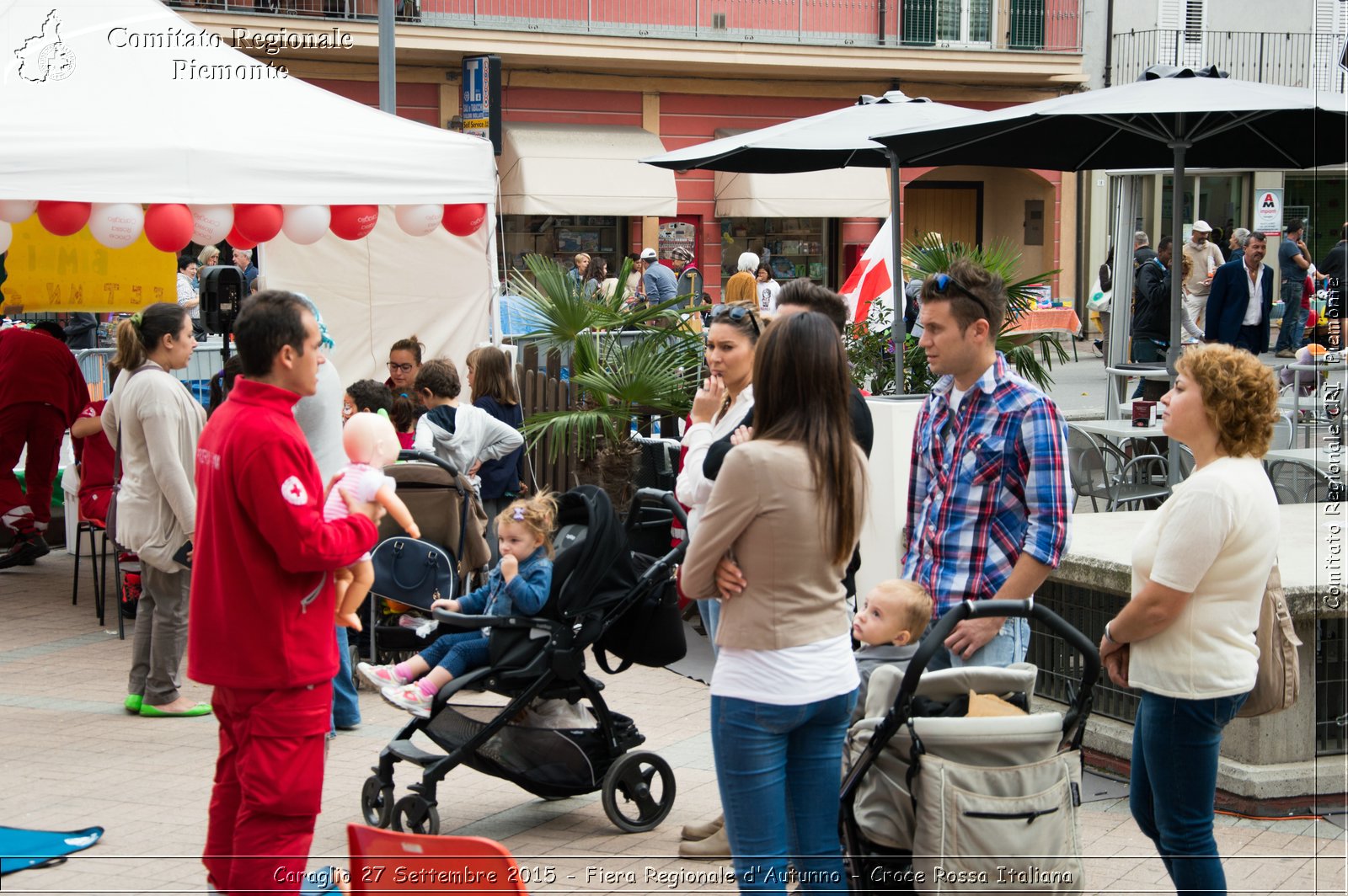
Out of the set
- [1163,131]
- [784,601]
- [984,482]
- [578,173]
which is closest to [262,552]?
[784,601]

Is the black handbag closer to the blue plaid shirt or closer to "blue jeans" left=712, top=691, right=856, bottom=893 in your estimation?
the blue plaid shirt

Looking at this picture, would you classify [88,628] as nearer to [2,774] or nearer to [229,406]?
[2,774]

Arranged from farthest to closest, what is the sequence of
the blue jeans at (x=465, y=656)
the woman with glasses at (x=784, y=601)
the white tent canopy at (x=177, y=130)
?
the white tent canopy at (x=177, y=130) < the blue jeans at (x=465, y=656) < the woman with glasses at (x=784, y=601)

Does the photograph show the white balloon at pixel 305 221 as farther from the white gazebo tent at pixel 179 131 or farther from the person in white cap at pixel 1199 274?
the person in white cap at pixel 1199 274

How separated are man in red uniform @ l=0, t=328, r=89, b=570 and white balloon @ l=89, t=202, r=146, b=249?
2.36 metres

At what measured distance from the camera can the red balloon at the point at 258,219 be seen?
27.9 ft

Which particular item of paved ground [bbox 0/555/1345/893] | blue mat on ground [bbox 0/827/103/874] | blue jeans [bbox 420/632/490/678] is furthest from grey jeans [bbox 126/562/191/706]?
blue jeans [bbox 420/632/490/678]

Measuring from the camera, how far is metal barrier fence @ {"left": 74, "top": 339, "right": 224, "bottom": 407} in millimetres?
12500

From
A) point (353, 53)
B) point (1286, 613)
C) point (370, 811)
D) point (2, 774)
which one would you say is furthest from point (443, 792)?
point (353, 53)

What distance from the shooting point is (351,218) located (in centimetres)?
902

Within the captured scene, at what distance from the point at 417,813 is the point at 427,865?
197 cm

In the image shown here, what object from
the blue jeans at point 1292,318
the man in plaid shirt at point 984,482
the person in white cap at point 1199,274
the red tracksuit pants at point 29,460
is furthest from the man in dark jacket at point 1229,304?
the red tracksuit pants at point 29,460

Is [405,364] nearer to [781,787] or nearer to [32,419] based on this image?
[32,419]

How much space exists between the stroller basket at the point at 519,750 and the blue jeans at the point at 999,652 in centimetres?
167
